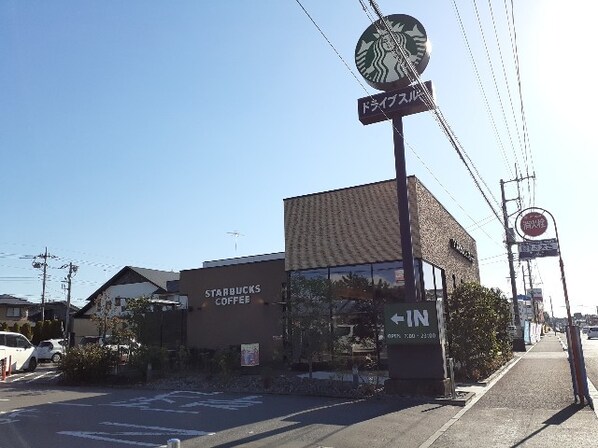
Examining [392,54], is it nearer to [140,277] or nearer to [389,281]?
[389,281]

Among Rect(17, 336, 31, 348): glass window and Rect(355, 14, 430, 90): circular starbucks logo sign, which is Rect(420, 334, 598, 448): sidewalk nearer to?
Rect(355, 14, 430, 90): circular starbucks logo sign

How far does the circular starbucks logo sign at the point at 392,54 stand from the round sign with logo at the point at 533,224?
19.2 feet

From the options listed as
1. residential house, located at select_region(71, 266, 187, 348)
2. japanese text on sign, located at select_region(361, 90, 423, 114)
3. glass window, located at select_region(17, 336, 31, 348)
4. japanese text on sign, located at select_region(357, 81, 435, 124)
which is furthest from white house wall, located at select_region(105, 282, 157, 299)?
japanese text on sign, located at select_region(361, 90, 423, 114)

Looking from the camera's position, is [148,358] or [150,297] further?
[150,297]

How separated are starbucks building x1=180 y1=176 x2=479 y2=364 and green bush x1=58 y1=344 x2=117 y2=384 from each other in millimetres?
5135

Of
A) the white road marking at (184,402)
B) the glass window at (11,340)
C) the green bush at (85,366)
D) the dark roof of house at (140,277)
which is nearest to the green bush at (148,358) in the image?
the green bush at (85,366)

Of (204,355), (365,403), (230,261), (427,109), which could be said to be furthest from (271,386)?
(230,261)

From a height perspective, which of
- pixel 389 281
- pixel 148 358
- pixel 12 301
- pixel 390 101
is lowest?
pixel 148 358

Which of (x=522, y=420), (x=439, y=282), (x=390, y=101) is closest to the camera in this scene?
(x=522, y=420)

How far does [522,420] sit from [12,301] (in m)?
57.6

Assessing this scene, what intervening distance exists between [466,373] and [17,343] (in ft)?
71.0

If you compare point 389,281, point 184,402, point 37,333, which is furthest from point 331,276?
point 37,333

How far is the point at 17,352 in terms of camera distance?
24.2 metres

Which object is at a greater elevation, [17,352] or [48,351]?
[17,352]
